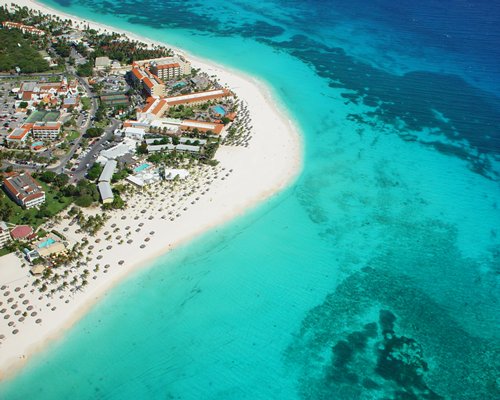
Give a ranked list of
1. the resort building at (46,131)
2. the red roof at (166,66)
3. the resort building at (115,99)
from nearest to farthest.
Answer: the resort building at (46,131) → the resort building at (115,99) → the red roof at (166,66)

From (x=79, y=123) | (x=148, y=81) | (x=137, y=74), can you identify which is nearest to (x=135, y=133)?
(x=79, y=123)

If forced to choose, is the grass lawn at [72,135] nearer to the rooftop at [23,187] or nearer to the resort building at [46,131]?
the resort building at [46,131]

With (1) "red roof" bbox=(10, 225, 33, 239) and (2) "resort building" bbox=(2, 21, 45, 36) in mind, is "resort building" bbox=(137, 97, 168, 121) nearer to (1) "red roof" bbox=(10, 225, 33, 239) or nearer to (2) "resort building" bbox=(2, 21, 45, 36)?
(1) "red roof" bbox=(10, 225, 33, 239)

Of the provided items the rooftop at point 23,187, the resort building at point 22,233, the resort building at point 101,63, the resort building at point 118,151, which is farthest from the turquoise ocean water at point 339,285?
the resort building at point 101,63

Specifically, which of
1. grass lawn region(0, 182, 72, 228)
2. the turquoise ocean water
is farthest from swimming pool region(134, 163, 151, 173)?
the turquoise ocean water

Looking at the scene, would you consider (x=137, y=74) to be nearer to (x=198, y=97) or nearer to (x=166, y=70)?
(x=166, y=70)

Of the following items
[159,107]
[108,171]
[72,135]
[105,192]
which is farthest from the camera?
[159,107]
